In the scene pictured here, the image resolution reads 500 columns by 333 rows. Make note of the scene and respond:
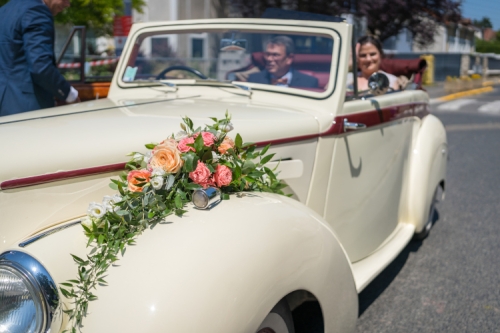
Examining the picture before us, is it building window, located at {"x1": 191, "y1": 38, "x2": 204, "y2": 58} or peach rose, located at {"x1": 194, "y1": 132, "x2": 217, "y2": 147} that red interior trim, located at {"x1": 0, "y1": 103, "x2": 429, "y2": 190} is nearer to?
peach rose, located at {"x1": 194, "y1": 132, "x2": 217, "y2": 147}

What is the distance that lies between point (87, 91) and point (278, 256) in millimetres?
2949

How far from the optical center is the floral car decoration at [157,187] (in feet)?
5.36

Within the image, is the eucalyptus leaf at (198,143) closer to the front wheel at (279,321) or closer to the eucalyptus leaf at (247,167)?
the eucalyptus leaf at (247,167)

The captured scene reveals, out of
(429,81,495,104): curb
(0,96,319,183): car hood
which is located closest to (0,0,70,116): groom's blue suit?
(0,96,319,183): car hood

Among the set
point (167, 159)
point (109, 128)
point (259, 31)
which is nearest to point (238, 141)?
point (167, 159)

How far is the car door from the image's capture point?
2.78 meters

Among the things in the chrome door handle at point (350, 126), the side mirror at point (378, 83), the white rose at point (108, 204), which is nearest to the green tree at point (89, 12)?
the side mirror at point (378, 83)

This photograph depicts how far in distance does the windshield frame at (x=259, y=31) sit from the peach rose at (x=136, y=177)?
1211 mm

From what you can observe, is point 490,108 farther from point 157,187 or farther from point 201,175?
point 157,187

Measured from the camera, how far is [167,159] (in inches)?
74.5

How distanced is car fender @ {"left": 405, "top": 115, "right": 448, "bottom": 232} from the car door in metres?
0.11

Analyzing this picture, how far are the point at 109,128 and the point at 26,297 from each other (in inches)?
31.9

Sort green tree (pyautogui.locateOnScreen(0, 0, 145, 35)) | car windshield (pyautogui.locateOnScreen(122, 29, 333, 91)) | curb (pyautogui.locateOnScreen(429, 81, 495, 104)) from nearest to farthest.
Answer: car windshield (pyautogui.locateOnScreen(122, 29, 333, 91)), green tree (pyautogui.locateOnScreen(0, 0, 145, 35)), curb (pyautogui.locateOnScreen(429, 81, 495, 104))

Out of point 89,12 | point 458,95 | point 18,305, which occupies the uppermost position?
point 89,12
